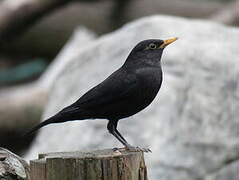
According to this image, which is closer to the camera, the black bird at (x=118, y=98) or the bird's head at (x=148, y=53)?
the black bird at (x=118, y=98)

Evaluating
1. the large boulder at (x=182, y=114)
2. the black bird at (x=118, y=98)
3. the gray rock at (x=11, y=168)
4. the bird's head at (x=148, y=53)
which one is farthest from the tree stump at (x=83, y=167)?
the large boulder at (x=182, y=114)

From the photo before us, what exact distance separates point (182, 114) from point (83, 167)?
3.21 meters

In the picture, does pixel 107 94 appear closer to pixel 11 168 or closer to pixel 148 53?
pixel 148 53

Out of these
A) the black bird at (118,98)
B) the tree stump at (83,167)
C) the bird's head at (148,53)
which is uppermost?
the bird's head at (148,53)

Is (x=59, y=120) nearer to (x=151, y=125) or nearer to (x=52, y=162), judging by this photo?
(x=52, y=162)

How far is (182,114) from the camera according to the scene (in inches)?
278

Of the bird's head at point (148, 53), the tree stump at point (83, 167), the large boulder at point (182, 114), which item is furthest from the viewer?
the large boulder at point (182, 114)

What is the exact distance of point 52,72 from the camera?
38.7ft

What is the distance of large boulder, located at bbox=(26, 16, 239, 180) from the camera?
6.86m

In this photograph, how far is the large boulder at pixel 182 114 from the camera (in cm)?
686

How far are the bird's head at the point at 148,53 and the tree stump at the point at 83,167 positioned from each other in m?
1.28

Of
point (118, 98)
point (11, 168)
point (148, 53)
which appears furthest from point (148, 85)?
point (11, 168)

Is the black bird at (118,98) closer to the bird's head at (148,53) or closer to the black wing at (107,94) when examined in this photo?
the black wing at (107,94)

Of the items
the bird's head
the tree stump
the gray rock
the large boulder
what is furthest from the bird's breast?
the large boulder
